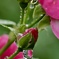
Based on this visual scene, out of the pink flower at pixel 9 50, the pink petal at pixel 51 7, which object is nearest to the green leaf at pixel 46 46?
the pink flower at pixel 9 50

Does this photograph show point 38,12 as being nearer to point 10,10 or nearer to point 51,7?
point 51,7

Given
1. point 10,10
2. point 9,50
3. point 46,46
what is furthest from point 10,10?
point 9,50

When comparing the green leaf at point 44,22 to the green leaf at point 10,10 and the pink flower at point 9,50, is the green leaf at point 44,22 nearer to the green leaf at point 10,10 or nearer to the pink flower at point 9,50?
the pink flower at point 9,50

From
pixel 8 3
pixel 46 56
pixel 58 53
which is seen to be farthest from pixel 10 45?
pixel 8 3

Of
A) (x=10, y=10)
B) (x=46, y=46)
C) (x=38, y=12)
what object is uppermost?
(x=38, y=12)

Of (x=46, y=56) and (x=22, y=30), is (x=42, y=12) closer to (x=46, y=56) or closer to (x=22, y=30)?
(x=22, y=30)

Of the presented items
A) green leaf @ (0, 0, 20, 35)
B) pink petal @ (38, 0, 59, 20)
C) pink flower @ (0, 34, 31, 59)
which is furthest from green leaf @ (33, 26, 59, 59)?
pink petal @ (38, 0, 59, 20)
